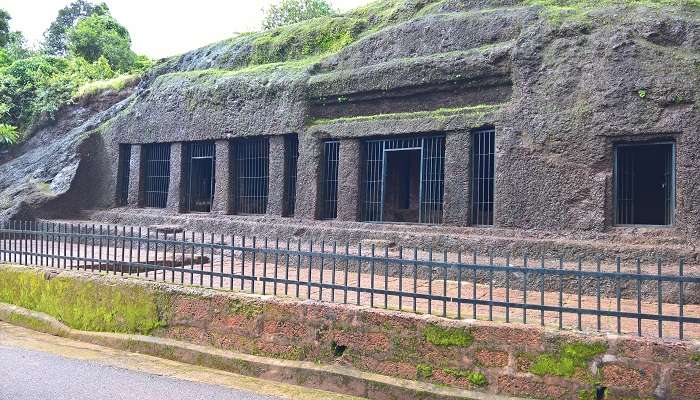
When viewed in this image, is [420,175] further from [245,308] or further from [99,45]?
[99,45]

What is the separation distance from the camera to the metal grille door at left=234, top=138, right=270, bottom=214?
1209 centimetres

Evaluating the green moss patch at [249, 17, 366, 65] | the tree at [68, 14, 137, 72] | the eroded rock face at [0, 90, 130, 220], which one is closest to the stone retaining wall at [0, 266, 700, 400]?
the green moss patch at [249, 17, 366, 65]

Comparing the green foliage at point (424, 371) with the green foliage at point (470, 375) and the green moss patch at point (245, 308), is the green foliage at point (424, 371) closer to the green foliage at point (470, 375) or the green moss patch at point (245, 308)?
the green foliage at point (470, 375)

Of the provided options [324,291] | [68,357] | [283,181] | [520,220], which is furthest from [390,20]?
[68,357]

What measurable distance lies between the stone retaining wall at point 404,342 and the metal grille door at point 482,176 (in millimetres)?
4287

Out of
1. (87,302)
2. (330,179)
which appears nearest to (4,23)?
(330,179)

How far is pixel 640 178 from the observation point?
9938 millimetres

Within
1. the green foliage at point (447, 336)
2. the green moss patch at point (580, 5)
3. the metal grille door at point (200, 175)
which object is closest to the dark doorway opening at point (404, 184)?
the metal grille door at point (200, 175)

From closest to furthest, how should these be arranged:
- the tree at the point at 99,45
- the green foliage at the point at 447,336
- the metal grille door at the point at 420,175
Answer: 1. the green foliage at the point at 447,336
2. the metal grille door at the point at 420,175
3. the tree at the point at 99,45

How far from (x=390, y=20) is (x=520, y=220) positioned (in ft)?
17.6

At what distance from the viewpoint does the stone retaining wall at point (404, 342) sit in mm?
4438

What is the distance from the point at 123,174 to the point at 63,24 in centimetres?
4053

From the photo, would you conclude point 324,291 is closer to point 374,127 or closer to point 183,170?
point 374,127

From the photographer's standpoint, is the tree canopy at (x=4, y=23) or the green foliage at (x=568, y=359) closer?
the green foliage at (x=568, y=359)
